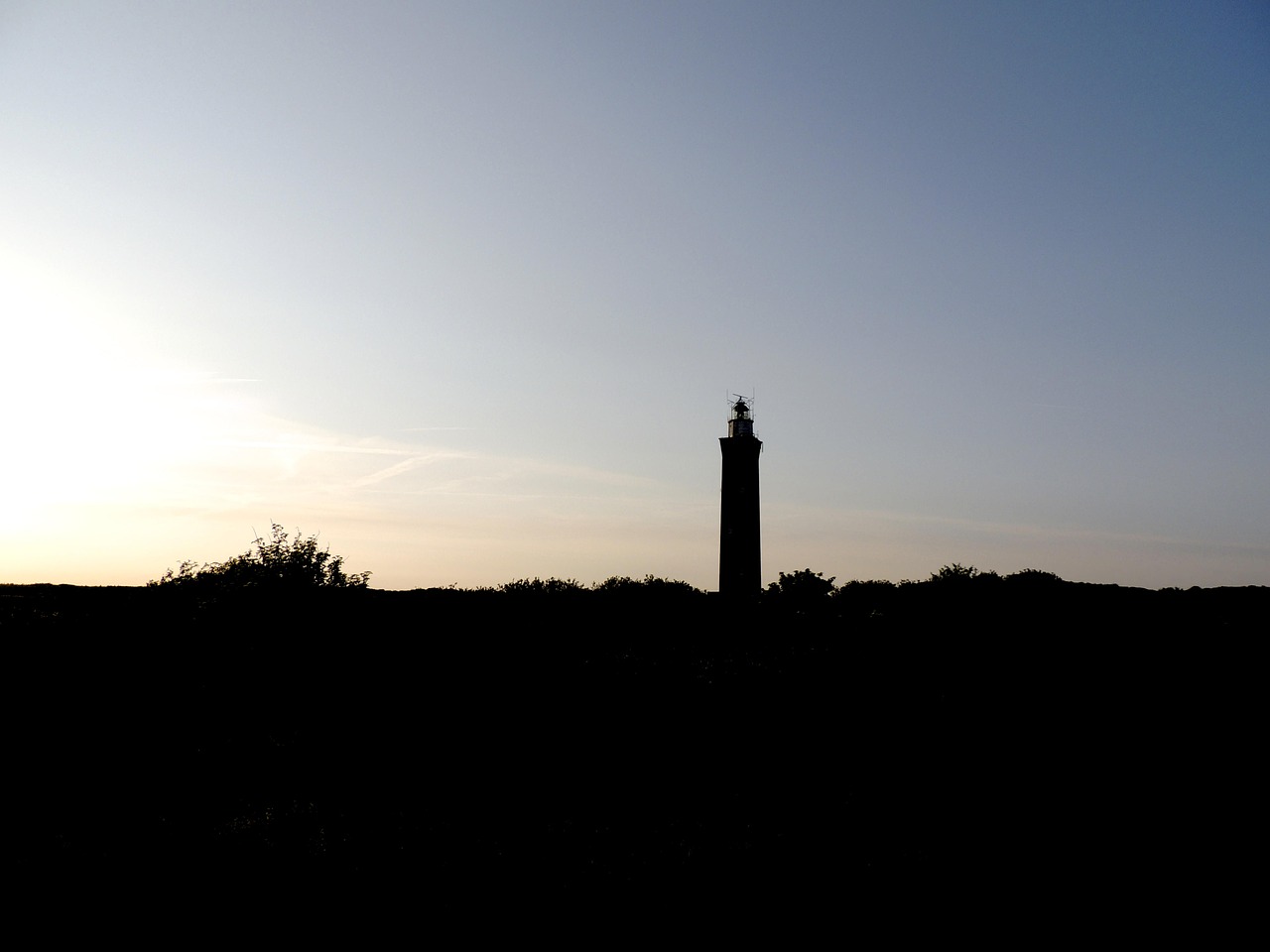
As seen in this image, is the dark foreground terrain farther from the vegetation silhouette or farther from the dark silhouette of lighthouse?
the dark silhouette of lighthouse

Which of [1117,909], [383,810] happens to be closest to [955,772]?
[1117,909]

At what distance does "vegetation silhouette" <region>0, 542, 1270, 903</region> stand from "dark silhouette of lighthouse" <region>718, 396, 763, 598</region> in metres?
10.4

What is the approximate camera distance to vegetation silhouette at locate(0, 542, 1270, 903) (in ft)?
45.4

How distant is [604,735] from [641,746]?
129 cm

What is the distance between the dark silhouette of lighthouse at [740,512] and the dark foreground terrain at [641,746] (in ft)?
40.0

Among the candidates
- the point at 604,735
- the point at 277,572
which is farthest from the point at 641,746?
the point at 277,572

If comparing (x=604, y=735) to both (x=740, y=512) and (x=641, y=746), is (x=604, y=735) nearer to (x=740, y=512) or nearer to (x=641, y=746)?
(x=641, y=746)

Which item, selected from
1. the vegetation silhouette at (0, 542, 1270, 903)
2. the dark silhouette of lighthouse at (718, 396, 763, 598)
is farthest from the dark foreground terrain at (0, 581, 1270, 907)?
the dark silhouette of lighthouse at (718, 396, 763, 598)

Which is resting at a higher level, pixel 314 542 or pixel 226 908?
pixel 314 542

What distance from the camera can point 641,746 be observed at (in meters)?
21.9

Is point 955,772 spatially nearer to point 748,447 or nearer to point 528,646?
point 528,646

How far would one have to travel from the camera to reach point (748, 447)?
53.6 m

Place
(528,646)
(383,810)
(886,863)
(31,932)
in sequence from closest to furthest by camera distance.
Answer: (31,932) → (886,863) → (383,810) → (528,646)

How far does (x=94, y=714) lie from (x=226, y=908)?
17.5m
